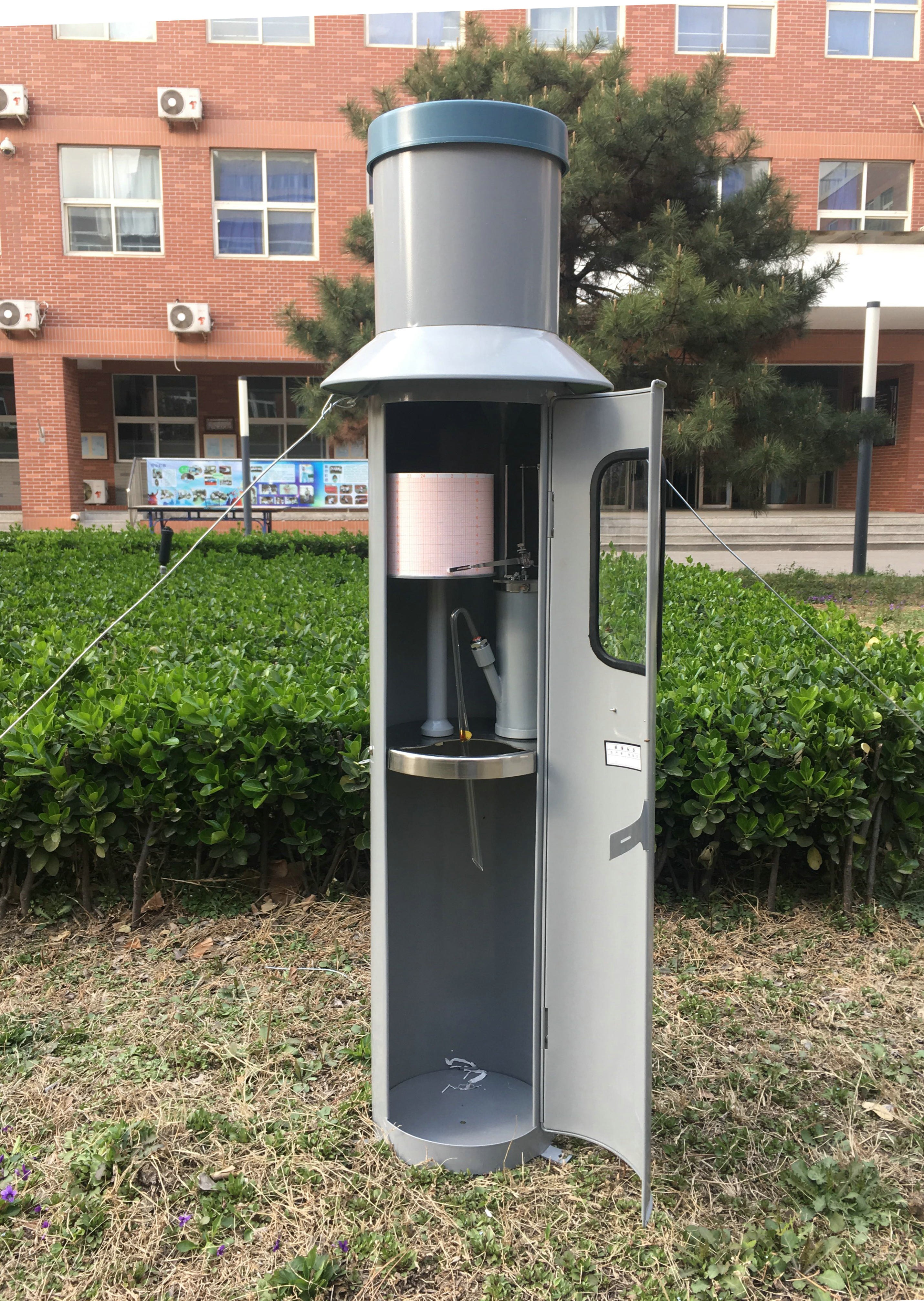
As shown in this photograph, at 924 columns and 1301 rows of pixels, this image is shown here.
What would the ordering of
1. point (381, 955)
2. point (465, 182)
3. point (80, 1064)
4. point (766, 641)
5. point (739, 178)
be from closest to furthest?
1. point (465, 182)
2. point (381, 955)
3. point (80, 1064)
4. point (766, 641)
5. point (739, 178)

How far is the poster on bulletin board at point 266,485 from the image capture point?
1958 centimetres

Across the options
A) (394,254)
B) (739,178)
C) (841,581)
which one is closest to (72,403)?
(739,178)

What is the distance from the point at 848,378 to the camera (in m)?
23.2

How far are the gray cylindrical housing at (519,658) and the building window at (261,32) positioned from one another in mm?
21138

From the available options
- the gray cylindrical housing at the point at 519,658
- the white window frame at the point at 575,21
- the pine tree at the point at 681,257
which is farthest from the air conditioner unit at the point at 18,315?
the gray cylindrical housing at the point at 519,658

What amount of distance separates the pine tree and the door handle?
8.92 meters

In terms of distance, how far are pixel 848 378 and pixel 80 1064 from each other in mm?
23857

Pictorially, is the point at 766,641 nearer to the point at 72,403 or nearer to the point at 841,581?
the point at 841,581

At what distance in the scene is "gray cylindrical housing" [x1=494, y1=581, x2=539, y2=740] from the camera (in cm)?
252

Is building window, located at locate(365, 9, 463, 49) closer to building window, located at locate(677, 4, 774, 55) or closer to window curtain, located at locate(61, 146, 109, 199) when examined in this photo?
building window, located at locate(677, 4, 774, 55)

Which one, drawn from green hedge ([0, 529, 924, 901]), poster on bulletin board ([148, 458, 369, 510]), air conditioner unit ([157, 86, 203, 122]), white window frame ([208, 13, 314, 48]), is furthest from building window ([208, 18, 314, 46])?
green hedge ([0, 529, 924, 901])

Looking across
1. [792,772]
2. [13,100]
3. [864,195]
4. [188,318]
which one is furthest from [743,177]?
[792,772]

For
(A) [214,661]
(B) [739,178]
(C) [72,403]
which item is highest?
(B) [739,178]

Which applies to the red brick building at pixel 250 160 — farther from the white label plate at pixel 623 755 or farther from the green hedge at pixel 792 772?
the white label plate at pixel 623 755
